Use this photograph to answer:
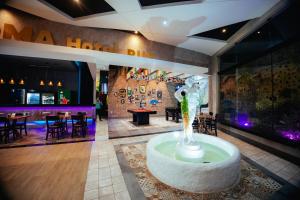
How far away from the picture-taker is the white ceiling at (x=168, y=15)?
3.84 meters

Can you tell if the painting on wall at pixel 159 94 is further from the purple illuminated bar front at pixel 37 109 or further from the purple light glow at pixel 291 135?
the purple light glow at pixel 291 135

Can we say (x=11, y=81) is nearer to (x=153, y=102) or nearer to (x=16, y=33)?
(x=16, y=33)

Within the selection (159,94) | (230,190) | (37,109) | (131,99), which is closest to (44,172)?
(230,190)

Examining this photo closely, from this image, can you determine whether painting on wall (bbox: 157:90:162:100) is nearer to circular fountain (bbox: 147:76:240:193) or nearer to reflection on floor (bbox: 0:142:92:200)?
reflection on floor (bbox: 0:142:92:200)

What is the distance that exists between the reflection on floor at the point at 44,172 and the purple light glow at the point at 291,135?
19.7 ft

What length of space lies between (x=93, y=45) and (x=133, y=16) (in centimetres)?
205

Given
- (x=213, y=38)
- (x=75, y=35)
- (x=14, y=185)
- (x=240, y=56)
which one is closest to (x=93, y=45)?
(x=75, y=35)

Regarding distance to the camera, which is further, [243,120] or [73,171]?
[243,120]

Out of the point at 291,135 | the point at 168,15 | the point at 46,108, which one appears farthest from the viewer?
the point at 46,108

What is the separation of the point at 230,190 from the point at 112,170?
2361 millimetres

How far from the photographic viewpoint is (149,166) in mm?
2857

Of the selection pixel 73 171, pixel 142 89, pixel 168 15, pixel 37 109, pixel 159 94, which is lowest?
pixel 73 171

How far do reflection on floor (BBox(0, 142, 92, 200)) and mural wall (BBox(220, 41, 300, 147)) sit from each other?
620 centimetres

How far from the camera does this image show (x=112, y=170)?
9.66 ft
